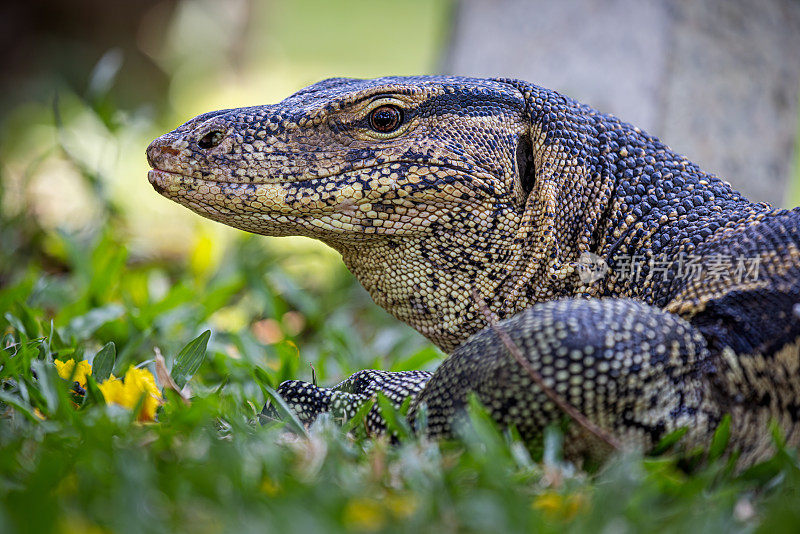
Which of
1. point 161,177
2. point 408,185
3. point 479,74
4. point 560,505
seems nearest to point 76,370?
point 161,177

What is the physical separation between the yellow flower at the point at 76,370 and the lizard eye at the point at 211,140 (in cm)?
106

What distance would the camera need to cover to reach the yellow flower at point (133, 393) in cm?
317

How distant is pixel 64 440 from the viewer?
260 cm

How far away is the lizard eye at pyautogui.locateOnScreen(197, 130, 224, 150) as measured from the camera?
11.3ft

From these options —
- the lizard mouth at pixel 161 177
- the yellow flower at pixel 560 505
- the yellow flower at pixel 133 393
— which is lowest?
the yellow flower at pixel 133 393

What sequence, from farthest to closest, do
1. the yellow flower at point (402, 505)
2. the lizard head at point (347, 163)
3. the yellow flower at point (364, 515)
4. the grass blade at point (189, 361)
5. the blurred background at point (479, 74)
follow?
the blurred background at point (479, 74) < the grass blade at point (189, 361) < the lizard head at point (347, 163) < the yellow flower at point (402, 505) < the yellow flower at point (364, 515)

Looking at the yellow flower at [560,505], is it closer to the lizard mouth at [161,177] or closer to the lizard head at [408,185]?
the lizard head at [408,185]

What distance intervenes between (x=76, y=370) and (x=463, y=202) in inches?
68.4

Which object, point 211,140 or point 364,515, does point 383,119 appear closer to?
point 211,140

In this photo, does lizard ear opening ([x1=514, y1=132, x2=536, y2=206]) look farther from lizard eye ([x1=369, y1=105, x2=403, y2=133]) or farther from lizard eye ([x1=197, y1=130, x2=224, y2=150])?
lizard eye ([x1=197, y1=130, x2=224, y2=150])

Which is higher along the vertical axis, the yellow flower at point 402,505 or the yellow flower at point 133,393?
the yellow flower at point 402,505

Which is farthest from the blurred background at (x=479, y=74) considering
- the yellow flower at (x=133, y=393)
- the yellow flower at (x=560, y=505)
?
the yellow flower at (x=560, y=505)

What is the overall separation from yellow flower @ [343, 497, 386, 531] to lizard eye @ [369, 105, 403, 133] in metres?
1.76

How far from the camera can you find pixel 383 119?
3480 millimetres
